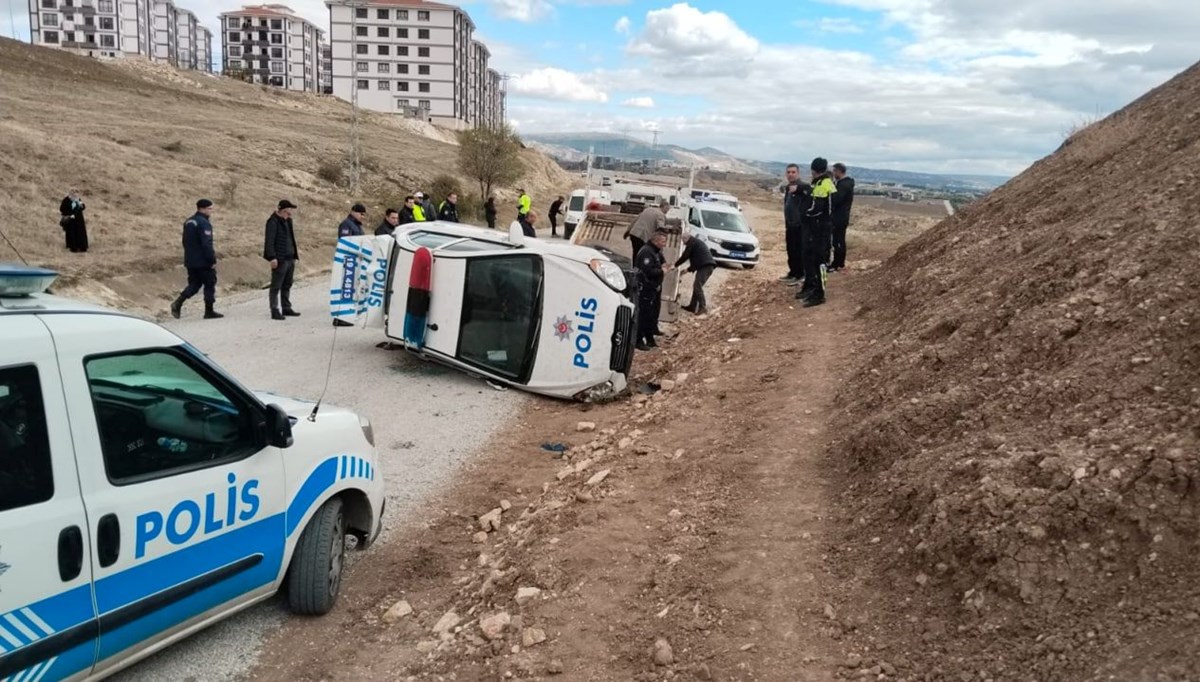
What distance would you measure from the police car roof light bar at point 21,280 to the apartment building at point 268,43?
13642 centimetres

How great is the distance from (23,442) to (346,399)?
6.37 metres

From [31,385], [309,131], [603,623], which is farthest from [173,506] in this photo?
[309,131]

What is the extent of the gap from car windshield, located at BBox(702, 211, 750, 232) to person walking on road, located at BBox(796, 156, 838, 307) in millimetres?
11580

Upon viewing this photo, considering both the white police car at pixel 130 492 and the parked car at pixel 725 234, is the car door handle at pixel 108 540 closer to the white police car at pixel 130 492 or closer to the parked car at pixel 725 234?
the white police car at pixel 130 492

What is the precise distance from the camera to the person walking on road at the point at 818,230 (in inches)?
460

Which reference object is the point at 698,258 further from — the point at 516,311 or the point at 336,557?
the point at 336,557

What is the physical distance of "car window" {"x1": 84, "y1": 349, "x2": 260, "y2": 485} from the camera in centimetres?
359

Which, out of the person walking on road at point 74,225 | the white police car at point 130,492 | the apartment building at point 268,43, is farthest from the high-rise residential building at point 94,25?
the white police car at point 130,492

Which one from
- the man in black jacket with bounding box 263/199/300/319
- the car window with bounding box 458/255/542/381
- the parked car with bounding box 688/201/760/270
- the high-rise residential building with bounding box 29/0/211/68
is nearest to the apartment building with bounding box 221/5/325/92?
the high-rise residential building with bounding box 29/0/211/68

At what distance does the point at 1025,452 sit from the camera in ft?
14.4

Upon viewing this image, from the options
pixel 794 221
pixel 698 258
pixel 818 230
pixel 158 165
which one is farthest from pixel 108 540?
pixel 158 165

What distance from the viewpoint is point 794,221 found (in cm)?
1493

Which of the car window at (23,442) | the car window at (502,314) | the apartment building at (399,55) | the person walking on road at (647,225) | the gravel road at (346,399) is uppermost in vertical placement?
the apartment building at (399,55)

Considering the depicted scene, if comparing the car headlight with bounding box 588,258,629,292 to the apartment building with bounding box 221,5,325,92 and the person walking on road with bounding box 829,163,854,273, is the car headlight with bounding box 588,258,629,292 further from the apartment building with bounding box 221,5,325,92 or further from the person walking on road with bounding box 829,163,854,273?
the apartment building with bounding box 221,5,325,92
